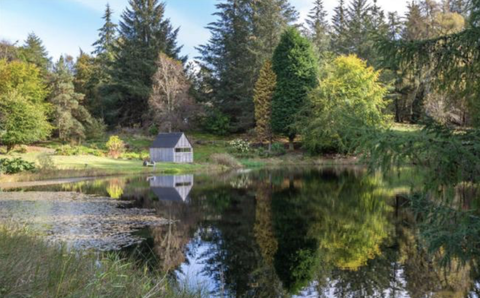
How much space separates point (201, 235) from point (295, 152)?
2794cm

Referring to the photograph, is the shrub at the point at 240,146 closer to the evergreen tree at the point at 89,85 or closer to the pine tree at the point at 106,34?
the evergreen tree at the point at 89,85

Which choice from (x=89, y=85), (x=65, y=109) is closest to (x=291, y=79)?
(x=65, y=109)

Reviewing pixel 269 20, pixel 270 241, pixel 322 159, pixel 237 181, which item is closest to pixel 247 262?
pixel 270 241

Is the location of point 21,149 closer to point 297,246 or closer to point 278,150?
point 278,150

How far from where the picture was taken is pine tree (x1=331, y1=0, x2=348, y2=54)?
158 ft

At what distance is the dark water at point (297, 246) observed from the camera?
685 cm

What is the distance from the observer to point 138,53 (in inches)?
1751

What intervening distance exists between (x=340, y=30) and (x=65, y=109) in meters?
36.8

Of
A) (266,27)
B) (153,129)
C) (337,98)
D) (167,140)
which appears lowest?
(167,140)

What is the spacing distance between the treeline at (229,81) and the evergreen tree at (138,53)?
Result: 12 cm

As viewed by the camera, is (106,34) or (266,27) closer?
(266,27)

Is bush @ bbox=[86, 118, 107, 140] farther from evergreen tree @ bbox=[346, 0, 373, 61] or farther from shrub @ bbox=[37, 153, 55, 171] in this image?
evergreen tree @ bbox=[346, 0, 373, 61]

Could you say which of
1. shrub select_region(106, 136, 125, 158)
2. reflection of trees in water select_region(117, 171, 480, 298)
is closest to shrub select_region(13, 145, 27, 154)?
shrub select_region(106, 136, 125, 158)

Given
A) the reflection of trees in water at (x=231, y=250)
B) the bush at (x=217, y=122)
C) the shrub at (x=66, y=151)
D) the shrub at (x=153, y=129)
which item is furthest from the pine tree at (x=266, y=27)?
the reflection of trees in water at (x=231, y=250)
